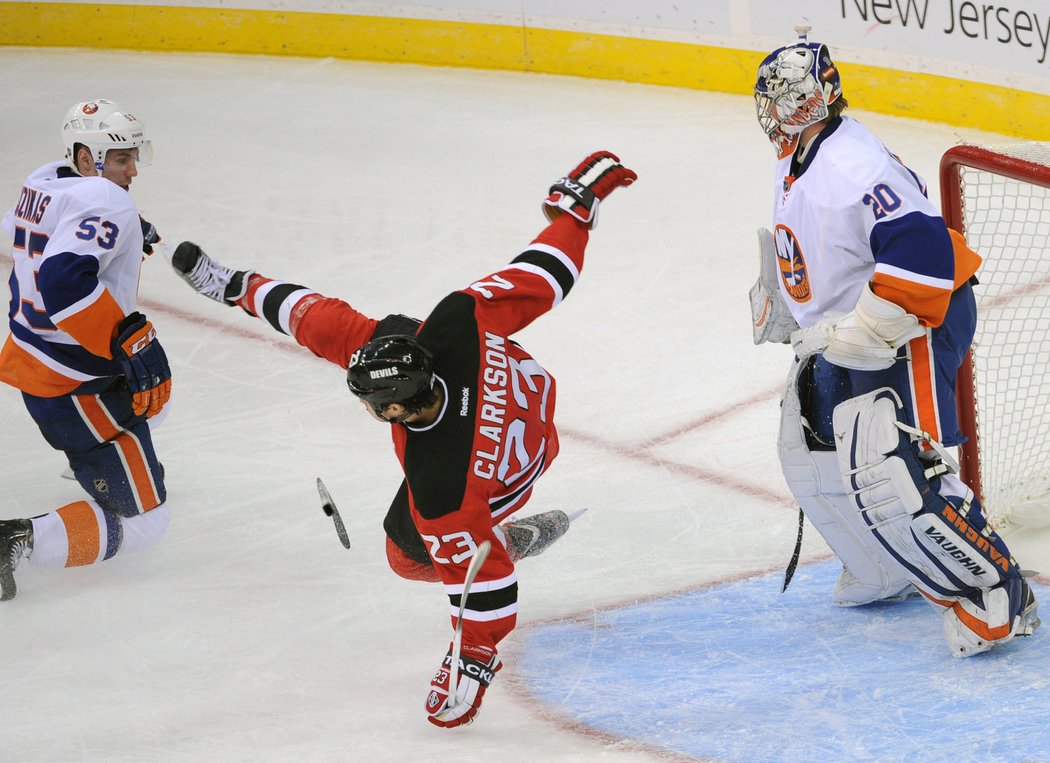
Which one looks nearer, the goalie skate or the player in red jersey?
the player in red jersey

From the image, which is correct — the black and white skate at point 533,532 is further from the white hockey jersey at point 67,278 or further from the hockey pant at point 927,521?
the white hockey jersey at point 67,278

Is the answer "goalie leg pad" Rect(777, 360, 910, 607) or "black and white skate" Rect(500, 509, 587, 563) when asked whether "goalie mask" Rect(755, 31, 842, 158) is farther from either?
"black and white skate" Rect(500, 509, 587, 563)

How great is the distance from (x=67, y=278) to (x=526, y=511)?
4.52ft

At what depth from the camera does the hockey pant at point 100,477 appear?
3.46 meters

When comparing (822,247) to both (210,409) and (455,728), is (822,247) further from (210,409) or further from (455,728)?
(210,409)

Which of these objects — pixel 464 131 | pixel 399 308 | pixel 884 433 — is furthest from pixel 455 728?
pixel 464 131

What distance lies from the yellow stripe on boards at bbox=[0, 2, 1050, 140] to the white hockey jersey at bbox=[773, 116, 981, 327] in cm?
353

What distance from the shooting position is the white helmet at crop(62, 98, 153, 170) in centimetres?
352

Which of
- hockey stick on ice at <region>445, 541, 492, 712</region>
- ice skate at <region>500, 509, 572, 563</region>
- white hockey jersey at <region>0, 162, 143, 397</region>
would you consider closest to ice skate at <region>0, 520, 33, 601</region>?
white hockey jersey at <region>0, 162, 143, 397</region>

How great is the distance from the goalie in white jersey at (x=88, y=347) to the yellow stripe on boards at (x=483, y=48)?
3858 mm

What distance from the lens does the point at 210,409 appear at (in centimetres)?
452

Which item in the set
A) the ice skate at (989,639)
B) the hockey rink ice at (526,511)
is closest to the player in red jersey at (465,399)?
the hockey rink ice at (526,511)

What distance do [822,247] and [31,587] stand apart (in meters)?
2.17

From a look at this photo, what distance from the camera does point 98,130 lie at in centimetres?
351
